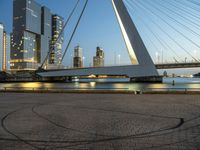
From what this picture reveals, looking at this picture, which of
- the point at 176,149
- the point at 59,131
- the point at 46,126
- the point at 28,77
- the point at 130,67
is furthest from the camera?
the point at 28,77

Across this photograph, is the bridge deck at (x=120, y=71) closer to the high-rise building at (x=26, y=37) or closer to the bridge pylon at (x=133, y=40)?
the bridge pylon at (x=133, y=40)

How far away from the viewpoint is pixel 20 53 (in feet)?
547

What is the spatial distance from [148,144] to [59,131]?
92.1 inches

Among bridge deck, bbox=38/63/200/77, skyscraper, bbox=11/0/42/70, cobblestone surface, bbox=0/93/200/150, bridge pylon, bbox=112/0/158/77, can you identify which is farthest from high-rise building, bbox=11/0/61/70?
cobblestone surface, bbox=0/93/200/150

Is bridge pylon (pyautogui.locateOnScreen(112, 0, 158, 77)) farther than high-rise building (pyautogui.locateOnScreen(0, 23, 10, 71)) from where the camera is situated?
No

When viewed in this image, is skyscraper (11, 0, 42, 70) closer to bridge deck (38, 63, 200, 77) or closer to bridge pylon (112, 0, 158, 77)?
bridge deck (38, 63, 200, 77)

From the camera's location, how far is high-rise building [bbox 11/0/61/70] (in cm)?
16612

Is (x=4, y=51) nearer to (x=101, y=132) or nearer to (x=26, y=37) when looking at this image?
(x=26, y=37)

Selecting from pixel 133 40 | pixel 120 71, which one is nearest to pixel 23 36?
pixel 120 71

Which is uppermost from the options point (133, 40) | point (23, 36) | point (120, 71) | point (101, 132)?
point (23, 36)

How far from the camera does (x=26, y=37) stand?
17000cm

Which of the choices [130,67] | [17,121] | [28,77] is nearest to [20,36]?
[28,77]

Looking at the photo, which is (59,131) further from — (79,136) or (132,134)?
(132,134)

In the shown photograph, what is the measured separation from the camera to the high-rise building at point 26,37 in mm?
166125
